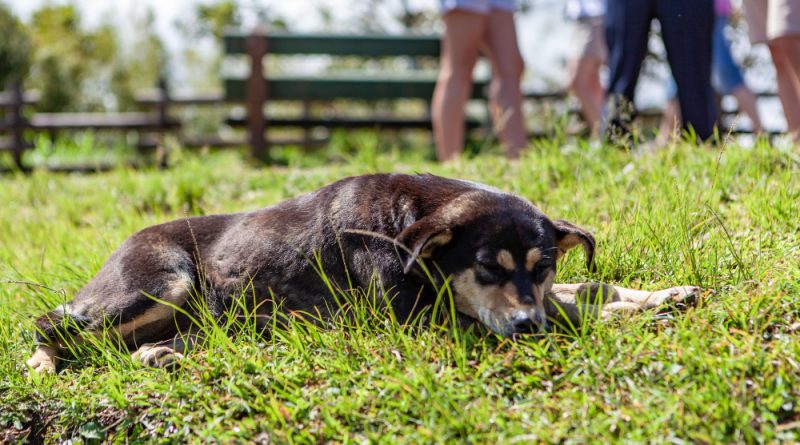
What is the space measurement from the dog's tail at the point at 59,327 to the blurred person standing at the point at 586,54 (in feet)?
17.1

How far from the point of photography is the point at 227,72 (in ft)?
32.1

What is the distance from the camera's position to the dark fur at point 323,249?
3.16 metres

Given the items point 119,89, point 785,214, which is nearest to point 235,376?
point 785,214

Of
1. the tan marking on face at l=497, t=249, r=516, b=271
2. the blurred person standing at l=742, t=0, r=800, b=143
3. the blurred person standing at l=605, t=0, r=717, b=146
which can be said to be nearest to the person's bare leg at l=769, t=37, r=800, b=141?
the blurred person standing at l=742, t=0, r=800, b=143

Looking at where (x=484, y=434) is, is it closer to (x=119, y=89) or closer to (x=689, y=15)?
(x=689, y=15)

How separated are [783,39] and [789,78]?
0.33 m

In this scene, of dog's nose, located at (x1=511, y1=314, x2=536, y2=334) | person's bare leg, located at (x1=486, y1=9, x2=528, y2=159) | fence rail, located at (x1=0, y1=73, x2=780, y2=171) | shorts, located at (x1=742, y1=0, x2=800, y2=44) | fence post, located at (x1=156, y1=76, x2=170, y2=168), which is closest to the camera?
dog's nose, located at (x1=511, y1=314, x2=536, y2=334)

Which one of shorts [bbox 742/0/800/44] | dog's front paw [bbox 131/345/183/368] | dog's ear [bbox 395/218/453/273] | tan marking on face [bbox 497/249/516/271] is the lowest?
dog's front paw [bbox 131/345/183/368]

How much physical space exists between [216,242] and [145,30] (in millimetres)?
27524

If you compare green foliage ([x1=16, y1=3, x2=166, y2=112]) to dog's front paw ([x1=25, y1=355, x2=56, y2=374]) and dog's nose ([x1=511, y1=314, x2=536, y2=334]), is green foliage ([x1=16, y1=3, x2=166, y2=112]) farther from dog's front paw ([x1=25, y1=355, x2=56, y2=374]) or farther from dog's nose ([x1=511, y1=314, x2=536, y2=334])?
dog's nose ([x1=511, y1=314, x2=536, y2=334])

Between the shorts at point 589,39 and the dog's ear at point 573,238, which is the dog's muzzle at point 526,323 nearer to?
the dog's ear at point 573,238

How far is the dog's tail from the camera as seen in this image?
3572 millimetres

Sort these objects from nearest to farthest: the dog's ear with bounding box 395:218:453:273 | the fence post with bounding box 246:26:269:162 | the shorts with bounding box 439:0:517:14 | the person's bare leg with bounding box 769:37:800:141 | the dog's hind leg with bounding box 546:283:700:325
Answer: the dog's ear with bounding box 395:218:453:273 → the dog's hind leg with bounding box 546:283:700:325 → the person's bare leg with bounding box 769:37:800:141 → the shorts with bounding box 439:0:517:14 → the fence post with bounding box 246:26:269:162

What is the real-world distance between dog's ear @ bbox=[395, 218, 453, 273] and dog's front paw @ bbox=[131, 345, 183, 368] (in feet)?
3.46
